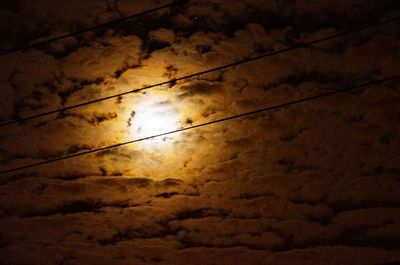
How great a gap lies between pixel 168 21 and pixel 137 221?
167 cm

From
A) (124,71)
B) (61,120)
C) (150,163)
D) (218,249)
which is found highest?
(124,71)

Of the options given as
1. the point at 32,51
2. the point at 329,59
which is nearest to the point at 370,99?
the point at 329,59

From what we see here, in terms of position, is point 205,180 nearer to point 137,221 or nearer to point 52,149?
point 137,221

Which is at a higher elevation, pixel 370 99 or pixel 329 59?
pixel 329 59

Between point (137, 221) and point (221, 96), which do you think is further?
point (137, 221)

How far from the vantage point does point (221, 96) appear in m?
3.21

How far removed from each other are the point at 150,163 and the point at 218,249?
0.92 m

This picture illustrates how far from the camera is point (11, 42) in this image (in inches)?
129

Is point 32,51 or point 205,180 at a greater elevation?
point 32,51

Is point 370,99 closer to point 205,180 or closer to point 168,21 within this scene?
point 205,180

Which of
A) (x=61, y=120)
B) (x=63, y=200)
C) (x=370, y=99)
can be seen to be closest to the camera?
(x=370, y=99)

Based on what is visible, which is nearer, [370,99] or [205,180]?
[370,99]

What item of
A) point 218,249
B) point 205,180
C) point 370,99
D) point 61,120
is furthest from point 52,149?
point 370,99

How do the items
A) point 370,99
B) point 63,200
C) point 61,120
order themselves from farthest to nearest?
point 63,200
point 61,120
point 370,99
